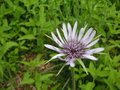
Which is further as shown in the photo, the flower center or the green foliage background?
the green foliage background

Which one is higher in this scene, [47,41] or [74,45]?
[47,41]

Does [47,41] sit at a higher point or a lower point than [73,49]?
higher

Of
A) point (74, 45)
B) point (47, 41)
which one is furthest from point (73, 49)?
point (47, 41)

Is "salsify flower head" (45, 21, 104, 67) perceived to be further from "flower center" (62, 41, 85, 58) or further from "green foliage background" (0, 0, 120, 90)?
"green foliage background" (0, 0, 120, 90)

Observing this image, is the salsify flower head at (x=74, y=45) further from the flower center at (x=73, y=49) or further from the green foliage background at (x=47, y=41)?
the green foliage background at (x=47, y=41)

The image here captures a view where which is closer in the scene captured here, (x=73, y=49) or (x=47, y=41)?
(x=73, y=49)

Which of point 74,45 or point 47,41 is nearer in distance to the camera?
point 74,45

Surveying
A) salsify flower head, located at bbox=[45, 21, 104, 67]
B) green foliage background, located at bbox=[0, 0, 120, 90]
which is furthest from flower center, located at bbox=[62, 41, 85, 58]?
green foliage background, located at bbox=[0, 0, 120, 90]

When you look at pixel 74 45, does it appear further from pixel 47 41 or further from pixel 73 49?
pixel 47 41

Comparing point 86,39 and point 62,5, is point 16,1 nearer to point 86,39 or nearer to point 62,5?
point 62,5
